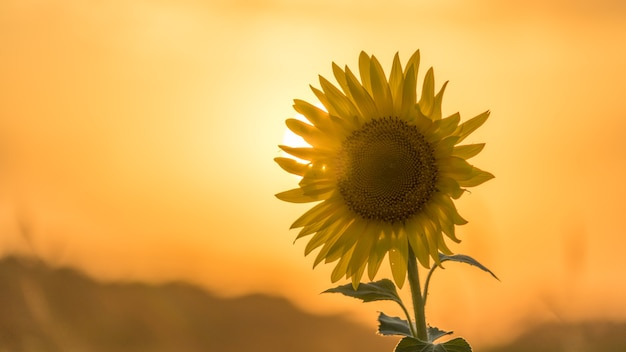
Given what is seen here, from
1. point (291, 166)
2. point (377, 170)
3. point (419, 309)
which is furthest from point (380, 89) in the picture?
point (419, 309)

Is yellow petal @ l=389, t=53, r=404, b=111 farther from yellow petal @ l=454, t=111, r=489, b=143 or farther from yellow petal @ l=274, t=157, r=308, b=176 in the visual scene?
yellow petal @ l=274, t=157, r=308, b=176

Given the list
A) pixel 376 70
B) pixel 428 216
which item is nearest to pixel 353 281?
pixel 428 216

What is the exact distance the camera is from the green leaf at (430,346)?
69.9 inches

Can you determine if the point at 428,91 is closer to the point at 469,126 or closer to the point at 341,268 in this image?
the point at 469,126

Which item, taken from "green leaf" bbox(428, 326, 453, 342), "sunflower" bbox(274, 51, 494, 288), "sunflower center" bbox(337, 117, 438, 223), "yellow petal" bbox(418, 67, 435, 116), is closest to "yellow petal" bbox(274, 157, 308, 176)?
"sunflower" bbox(274, 51, 494, 288)

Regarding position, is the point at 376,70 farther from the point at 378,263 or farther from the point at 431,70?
the point at 378,263

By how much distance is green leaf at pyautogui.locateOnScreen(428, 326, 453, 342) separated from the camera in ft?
6.52

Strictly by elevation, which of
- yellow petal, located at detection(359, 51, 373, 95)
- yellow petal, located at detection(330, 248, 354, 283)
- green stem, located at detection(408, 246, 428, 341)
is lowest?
green stem, located at detection(408, 246, 428, 341)

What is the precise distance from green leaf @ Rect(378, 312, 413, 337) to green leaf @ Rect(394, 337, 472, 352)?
138 millimetres

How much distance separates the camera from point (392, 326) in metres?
2.02

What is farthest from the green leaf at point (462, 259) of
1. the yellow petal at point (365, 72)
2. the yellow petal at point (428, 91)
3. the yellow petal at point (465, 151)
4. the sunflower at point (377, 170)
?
the yellow petal at point (365, 72)

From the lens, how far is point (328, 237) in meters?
2.16

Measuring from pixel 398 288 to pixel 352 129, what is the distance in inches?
18.3

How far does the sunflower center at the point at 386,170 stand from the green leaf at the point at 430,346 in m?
0.41
